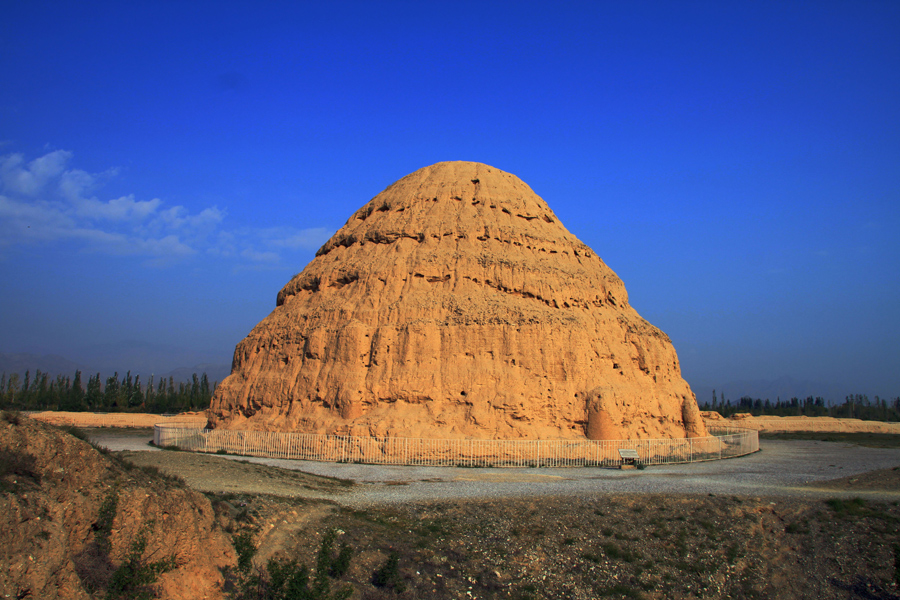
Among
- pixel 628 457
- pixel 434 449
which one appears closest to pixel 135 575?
pixel 434 449

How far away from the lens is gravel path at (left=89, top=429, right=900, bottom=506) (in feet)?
53.5

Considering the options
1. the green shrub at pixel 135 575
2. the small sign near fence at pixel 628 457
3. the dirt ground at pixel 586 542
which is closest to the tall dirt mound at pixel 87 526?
the green shrub at pixel 135 575

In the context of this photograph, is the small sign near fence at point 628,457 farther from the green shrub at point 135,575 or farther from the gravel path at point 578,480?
the green shrub at point 135,575

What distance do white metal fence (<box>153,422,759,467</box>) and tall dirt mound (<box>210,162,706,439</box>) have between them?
0.65 meters

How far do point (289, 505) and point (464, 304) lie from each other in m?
15.4

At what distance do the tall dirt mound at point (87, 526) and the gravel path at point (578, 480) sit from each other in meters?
5.19

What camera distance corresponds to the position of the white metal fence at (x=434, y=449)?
2275cm

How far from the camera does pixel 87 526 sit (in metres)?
8.48

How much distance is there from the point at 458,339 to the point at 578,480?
8803mm

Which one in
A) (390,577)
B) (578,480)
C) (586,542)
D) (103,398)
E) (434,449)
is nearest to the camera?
(390,577)

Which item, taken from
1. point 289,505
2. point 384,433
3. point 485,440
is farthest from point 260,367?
point 289,505

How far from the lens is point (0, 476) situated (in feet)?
26.0

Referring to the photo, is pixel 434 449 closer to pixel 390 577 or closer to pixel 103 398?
pixel 390 577

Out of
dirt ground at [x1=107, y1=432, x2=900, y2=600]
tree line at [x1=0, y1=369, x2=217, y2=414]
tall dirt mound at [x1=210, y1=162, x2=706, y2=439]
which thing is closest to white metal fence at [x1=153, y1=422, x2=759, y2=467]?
tall dirt mound at [x1=210, y1=162, x2=706, y2=439]
